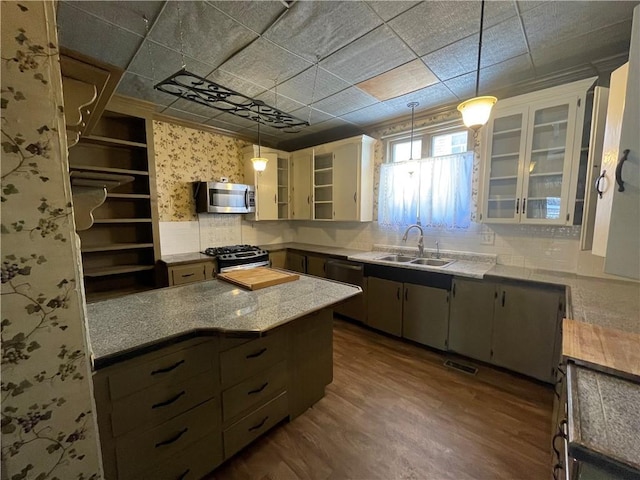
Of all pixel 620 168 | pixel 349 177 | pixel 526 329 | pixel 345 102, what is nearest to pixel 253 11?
pixel 345 102

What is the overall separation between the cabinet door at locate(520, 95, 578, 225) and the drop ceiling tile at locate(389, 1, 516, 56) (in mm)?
1078

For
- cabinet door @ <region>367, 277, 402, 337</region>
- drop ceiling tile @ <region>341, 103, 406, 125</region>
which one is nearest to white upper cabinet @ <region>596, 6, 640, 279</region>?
cabinet door @ <region>367, 277, 402, 337</region>

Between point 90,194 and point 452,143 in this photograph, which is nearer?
point 90,194

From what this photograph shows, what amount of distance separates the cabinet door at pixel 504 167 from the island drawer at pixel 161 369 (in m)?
2.66

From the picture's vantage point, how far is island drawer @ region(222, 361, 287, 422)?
1.48 meters

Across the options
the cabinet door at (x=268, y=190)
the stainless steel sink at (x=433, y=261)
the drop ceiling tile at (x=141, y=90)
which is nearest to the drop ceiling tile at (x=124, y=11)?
the drop ceiling tile at (x=141, y=90)

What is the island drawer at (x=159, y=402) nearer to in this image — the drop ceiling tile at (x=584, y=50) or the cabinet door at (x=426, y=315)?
the cabinet door at (x=426, y=315)

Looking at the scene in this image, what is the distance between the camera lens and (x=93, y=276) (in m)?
2.78

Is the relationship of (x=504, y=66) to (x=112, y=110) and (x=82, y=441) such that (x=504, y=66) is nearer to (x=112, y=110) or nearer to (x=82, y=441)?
(x=82, y=441)

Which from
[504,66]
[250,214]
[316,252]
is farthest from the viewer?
[250,214]

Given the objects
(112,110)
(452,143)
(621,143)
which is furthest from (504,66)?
(112,110)

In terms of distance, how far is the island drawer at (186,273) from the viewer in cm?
306

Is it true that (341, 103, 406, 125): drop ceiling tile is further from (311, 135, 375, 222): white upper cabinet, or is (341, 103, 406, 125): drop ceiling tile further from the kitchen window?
the kitchen window

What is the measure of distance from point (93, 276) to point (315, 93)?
116 inches
